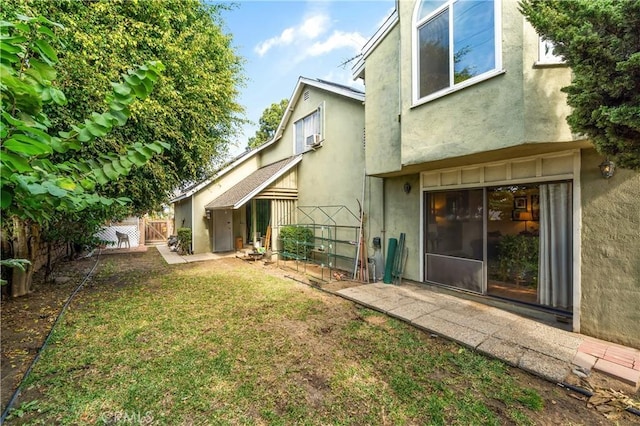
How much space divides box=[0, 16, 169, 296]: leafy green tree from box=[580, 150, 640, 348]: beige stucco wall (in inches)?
269

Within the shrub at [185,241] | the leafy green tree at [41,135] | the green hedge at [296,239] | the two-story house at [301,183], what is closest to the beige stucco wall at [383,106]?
the two-story house at [301,183]

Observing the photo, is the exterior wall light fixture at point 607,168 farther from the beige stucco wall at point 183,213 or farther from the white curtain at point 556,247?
the beige stucco wall at point 183,213

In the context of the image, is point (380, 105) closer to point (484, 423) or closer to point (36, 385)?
point (484, 423)

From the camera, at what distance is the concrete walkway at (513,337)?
158 inches

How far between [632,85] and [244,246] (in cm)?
1725

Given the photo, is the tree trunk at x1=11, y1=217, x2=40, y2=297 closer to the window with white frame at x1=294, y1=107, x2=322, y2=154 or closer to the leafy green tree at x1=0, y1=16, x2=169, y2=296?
the leafy green tree at x1=0, y1=16, x2=169, y2=296

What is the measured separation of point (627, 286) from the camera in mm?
4590

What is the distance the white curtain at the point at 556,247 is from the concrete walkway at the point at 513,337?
0.65 metres

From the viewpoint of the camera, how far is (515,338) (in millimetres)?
4906

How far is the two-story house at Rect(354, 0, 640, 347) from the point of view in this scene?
4750 mm

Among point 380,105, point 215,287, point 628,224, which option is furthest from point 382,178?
point 215,287

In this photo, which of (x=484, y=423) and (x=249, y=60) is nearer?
(x=484, y=423)

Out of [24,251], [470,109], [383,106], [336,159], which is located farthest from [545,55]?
[24,251]

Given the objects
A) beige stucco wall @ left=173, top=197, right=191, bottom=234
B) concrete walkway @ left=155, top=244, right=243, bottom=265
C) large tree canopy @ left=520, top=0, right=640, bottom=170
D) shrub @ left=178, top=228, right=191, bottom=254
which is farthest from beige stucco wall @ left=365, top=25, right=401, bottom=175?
beige stucco wall @ left=173, top=197, right=191, bottom=234
